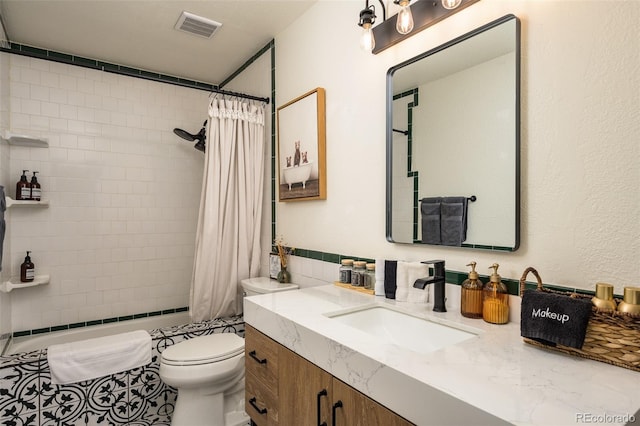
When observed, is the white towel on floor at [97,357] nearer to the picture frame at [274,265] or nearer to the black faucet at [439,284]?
the picture frame at [274,265]

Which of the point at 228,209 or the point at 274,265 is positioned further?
the point at 228,209

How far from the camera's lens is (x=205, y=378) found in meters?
1.89

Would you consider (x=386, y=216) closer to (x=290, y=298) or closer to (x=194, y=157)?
(x=290, y=298)

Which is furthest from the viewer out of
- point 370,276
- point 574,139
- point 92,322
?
point 92,322

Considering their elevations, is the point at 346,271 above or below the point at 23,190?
below

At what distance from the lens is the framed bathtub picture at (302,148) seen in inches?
83.7

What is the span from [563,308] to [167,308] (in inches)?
126

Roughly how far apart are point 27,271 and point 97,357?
1.24 metres

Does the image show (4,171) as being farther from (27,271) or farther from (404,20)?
(404,20)

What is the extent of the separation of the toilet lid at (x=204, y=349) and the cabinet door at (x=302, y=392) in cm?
78

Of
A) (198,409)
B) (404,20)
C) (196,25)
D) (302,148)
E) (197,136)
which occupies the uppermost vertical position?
(196,25)

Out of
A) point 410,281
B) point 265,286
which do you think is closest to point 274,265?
point 265,286

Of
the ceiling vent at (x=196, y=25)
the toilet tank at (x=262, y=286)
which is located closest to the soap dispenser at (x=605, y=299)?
the toilet tank at (x=262, y=286)

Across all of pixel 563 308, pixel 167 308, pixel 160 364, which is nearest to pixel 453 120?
pixel 563 308
